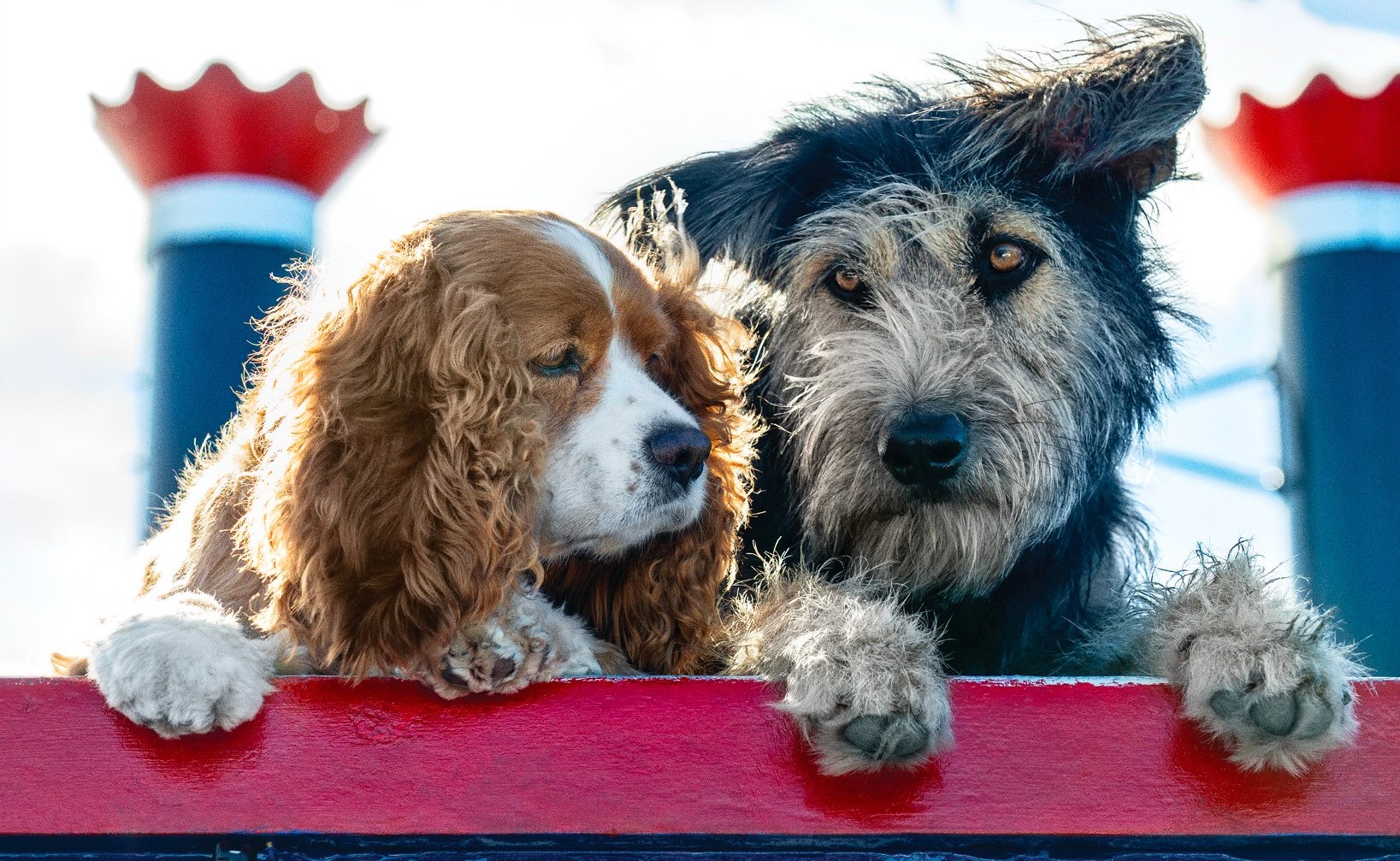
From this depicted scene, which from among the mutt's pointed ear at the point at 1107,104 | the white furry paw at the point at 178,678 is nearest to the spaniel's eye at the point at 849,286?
the mutt's pointed ear at the point at 1107,104

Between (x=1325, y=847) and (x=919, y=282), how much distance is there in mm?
1315

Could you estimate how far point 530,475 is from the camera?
2271 millimetres

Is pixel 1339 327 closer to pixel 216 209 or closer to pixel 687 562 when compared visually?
pixel 687 562

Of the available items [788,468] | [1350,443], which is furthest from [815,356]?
[1350,443]

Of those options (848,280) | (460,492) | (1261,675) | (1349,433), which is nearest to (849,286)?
(848,280)

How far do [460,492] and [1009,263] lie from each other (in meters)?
1.25

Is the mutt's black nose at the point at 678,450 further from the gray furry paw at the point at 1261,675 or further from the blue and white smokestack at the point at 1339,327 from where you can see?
the blue and white smokestack at the point at 1339,327

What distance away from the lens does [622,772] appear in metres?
1.85

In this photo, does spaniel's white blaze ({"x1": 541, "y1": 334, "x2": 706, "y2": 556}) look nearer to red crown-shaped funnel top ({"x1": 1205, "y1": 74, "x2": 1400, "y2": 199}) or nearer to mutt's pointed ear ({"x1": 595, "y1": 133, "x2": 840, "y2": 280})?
mutt's pointed ear ({"x1": 595, "y1": 133, "x2": 840, "y2": 280})

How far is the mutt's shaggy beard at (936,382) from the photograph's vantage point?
249 centimetres

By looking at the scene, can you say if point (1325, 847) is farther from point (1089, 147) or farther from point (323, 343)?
point (323, 343)

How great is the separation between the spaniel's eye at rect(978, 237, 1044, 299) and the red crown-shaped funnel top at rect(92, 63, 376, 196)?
6.95 feet

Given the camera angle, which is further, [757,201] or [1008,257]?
[757,201]

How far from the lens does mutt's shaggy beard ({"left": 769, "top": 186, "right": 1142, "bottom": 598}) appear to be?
8.18ft
